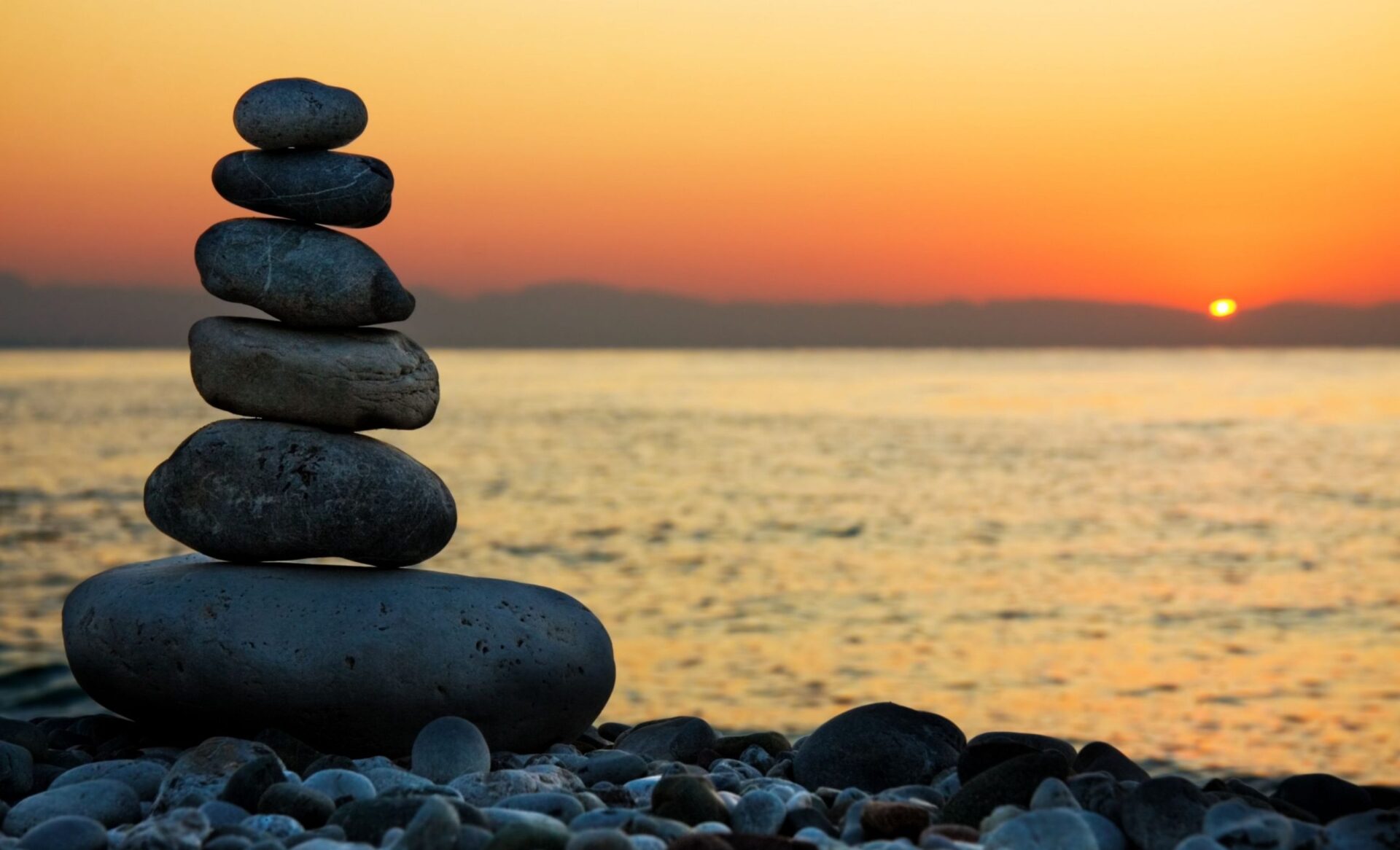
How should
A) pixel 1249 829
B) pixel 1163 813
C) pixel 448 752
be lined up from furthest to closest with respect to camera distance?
1. pixel 448 752
2. pixel 1163 813
3. pixel 1249 829

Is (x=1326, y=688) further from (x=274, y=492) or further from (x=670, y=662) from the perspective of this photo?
(x=274, y=492)

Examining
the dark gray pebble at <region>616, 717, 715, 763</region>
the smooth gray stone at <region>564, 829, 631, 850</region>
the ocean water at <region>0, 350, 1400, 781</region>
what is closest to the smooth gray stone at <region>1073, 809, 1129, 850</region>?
the smooth gray stone at <region>564, 829, 631, 850</region>

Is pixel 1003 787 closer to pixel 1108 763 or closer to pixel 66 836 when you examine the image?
pixel 1108 763

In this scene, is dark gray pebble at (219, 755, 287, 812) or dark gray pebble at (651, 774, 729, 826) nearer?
dark gray pebble at (651, 774, 729, 826)

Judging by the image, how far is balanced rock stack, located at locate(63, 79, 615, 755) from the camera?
6895 millimetres

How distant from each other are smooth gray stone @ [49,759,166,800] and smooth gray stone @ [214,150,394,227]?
2.73 metres

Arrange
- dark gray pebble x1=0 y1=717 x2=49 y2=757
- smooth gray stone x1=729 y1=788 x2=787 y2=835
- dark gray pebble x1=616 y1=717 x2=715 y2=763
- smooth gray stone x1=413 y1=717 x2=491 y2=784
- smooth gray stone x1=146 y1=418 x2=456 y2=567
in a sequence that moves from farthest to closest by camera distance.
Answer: dark gray pebble x1=616 y1=717 x2=715 y2=763
smooth gray stone x1=146 y1=418 x2=456 y2=567
dark gray pebble x1=0 y1=717 x2=49 y2=757
smooth gray stone x1=413 y1=717 x2=491 y2=784
smooth gray stone x1=729 y1=788 x2=787 y2=835

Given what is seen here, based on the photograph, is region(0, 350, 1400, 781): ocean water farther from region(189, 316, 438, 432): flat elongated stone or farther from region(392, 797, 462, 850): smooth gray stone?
region(392, 797, 462, 850): smooth gray stone

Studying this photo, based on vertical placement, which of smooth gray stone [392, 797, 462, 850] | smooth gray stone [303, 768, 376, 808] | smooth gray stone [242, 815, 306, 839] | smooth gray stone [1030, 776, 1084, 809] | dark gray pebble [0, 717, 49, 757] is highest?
smooth gray stone [392, 797, 462, 850]

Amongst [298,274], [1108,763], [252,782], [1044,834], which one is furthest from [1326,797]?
[298,274]

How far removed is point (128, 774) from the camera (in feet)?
20.3

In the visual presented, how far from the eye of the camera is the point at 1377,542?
2228 centimetres

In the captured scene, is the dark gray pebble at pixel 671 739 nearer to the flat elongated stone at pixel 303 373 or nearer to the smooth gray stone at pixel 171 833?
the flat elongated stone at pixel 303 373

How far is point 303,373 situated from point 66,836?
9.30 feet
